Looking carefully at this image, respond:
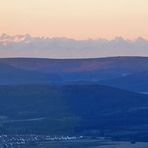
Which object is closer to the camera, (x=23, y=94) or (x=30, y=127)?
(x=30, y=127)

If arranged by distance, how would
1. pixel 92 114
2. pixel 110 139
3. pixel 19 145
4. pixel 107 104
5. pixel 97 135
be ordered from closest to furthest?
pixel 19 145 < pixel 110 139 < pixel 97 135 < pixel 92 114 < pixel 107 104

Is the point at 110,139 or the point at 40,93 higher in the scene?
the point at 40,93

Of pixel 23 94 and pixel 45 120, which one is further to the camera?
pixel 23 94

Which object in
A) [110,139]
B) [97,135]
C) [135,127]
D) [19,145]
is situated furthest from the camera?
[135,127]

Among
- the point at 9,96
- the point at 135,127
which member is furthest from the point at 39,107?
the point at 135,127

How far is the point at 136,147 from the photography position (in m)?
85.6

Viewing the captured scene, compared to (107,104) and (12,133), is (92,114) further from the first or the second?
(12,133)

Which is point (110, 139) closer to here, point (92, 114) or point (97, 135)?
point (97, 135)

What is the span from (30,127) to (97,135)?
1066cm

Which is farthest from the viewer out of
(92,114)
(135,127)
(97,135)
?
(92,114)

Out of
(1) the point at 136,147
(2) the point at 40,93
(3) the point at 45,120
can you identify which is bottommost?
(1) the point at 136,147

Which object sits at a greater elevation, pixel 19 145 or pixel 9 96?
pixel 9 96

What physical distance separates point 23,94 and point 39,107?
10708 mm

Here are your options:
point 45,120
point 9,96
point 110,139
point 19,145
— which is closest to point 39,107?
point 9,96
